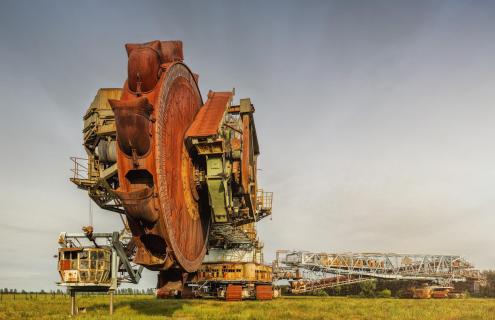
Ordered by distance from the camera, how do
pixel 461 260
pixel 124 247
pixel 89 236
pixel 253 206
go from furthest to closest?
pixel 461 260, pixel 124 247, pixel 89 236, pixel 253 206

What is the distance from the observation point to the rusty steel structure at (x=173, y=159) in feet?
58.1

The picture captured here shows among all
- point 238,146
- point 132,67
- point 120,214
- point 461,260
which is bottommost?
point 461,260

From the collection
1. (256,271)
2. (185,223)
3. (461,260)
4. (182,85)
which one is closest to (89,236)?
(185,223)

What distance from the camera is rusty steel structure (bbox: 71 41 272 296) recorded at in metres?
17.7

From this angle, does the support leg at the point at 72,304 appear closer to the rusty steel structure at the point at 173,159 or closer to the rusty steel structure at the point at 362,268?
the rusty steel structure at the point at 173,159

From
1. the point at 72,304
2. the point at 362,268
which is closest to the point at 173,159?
the point at 72,304

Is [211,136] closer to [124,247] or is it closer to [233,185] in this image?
[233,185]

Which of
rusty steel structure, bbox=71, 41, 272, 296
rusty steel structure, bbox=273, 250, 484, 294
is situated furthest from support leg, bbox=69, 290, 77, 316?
rusty steel structure, bbox=273, 250, 484, 294

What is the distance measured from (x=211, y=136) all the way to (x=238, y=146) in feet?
9.56

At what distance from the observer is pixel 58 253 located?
28438 mm

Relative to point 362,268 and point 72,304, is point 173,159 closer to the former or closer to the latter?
point 72,304

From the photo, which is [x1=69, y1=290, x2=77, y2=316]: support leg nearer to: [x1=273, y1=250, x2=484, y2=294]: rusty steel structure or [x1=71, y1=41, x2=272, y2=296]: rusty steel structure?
[x1=71, y1=41, x2=272, y2=296]: rusty steel structure

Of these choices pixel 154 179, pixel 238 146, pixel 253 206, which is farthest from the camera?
pixel 253 206

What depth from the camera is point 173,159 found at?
19766mm
